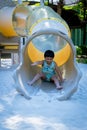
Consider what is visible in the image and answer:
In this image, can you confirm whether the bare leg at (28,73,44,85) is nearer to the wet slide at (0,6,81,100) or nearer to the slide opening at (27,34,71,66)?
the wet slide at (0,6,81,100)

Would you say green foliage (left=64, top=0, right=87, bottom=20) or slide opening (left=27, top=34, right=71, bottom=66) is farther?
green foliage (left=64, top=0, right=87, bottom=20)

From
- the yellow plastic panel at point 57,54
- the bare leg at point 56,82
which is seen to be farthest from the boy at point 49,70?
the yellow plastic panel at point 57,54

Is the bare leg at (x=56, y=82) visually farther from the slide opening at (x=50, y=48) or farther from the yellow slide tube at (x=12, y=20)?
the yellow slide tube at (x=12, y=20)

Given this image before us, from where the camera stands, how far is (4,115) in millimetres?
5215

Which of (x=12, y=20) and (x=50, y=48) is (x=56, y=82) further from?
(x=12, y=20)

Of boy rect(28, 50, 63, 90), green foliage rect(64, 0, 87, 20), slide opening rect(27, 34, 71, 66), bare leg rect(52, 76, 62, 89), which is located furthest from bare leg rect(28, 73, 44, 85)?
green foliage rect(64, 0, 87, 20)

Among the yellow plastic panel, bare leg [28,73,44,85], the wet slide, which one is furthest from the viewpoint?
the yellow plastic panel

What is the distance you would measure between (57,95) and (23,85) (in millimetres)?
677

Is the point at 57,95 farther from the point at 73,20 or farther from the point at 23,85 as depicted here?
the point at 73,20

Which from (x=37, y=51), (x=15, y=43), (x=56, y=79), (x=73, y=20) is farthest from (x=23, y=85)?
(x=73, y=20)

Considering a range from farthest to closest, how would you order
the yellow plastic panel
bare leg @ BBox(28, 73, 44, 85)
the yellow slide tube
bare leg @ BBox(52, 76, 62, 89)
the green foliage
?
the green foliage < the yellow slide tube < the yellow plastic panel < bare leg @ BBox(28, 73, 44, 85) < bare leg @ BBox(52, 76, 62, 89)

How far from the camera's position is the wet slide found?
20.7ft

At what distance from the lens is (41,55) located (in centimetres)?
797

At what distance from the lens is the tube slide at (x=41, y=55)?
6.30 m
